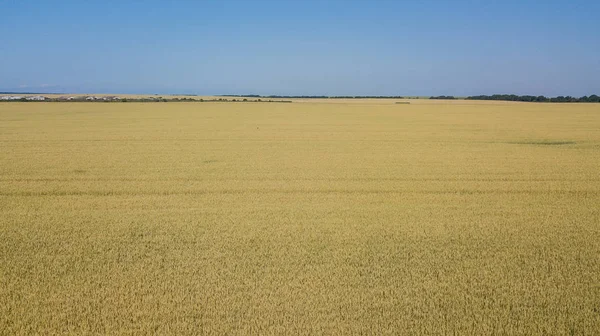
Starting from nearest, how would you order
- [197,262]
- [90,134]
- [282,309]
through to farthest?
[282,309], [197,262], [90,134]

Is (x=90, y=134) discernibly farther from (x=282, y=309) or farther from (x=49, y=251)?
(x=282, y=309)

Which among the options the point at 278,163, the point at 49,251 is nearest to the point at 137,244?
the point at 49,251

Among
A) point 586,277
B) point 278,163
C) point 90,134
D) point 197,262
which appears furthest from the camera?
point 90,134

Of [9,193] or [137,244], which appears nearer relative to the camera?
[137,244]

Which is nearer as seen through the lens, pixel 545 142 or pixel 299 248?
pixel 299 248

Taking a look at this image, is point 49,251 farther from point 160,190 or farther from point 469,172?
point 469,172

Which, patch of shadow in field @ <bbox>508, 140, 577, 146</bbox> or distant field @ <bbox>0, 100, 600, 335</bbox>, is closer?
distant field @ <bbox>0, 100, 600, 335</bbox>

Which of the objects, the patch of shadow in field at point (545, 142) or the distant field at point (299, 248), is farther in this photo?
the patch of shadow in field at point (545, 142)
